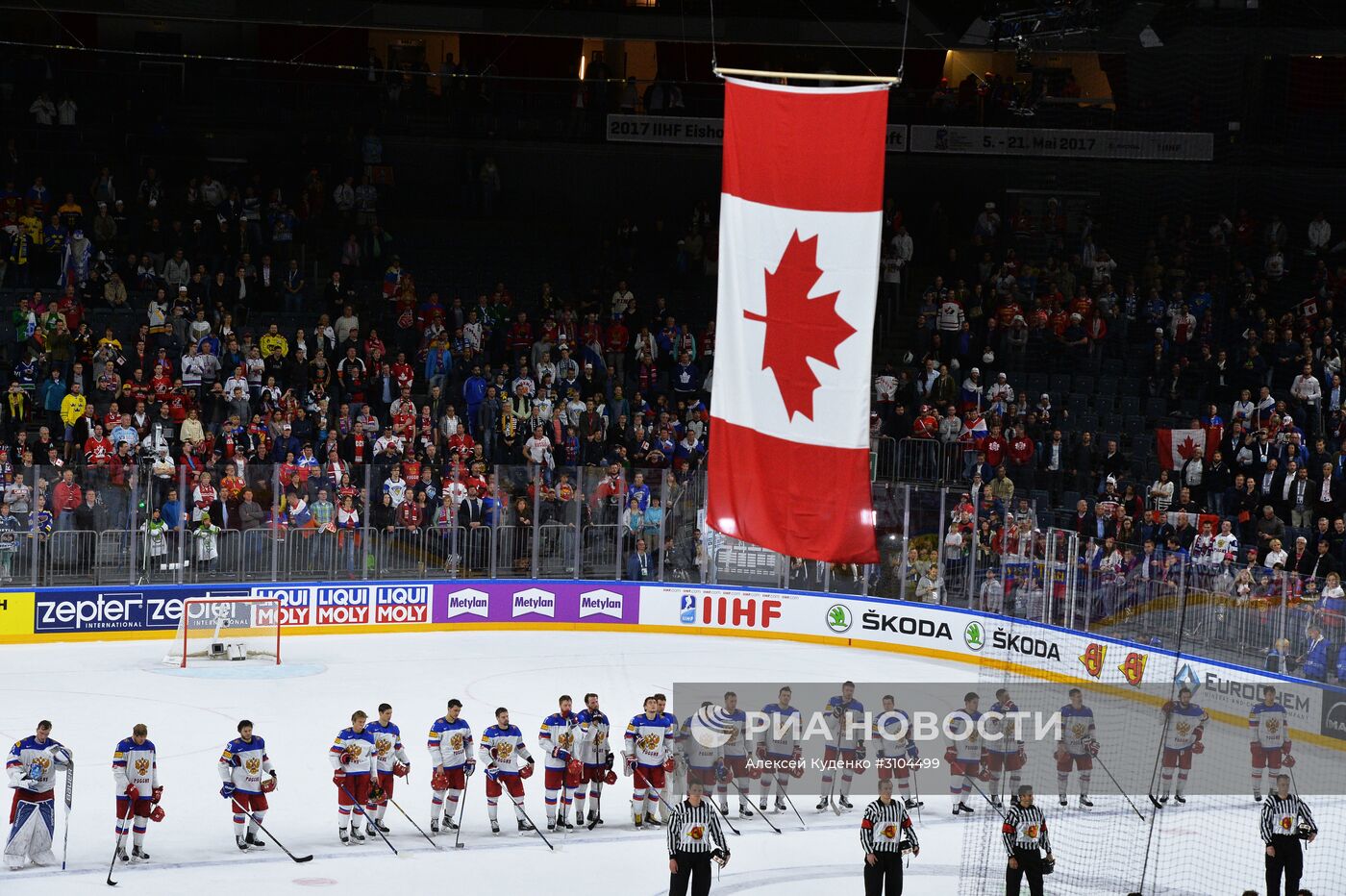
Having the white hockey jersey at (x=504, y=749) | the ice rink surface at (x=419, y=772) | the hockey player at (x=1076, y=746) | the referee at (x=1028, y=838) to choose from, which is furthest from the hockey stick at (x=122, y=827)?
the hockey player at (x=1076, y=746)

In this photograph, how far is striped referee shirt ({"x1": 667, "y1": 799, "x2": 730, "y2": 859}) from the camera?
583 inches

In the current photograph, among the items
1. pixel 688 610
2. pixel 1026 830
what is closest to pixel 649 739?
pixel 1026 830

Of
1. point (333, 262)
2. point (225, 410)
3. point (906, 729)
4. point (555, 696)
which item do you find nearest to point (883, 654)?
point (555, 696)

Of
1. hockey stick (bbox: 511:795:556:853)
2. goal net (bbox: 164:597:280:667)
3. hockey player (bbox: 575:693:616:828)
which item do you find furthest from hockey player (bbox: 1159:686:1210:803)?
goal net (bbox: 164:597:280:667)

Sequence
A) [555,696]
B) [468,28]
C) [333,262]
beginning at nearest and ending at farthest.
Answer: [555,696] → [333,262] → [468,28]

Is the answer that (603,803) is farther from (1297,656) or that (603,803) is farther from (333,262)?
(333,262)

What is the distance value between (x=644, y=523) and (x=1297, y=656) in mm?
10655

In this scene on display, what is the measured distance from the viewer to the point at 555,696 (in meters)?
23.5

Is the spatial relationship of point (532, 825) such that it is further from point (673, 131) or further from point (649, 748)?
point (673, 131)

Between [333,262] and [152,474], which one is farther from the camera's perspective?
[333,262]

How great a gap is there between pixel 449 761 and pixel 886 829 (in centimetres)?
487

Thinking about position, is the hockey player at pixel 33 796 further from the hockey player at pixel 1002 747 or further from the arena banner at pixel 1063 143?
the arena banner at pixel 1063 143

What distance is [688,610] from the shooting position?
28641 millimetres

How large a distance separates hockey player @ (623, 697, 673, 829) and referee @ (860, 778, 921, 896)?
139 inches
